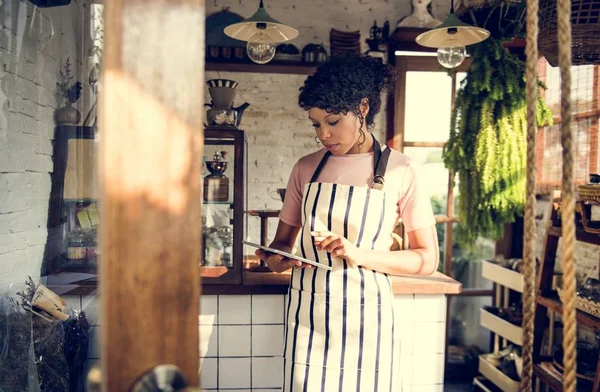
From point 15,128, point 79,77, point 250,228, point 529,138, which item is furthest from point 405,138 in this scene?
point 529,138

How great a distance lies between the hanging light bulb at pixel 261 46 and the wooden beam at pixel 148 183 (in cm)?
271

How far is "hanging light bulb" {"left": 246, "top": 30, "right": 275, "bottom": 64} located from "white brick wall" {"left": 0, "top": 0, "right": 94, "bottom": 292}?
3.97ft

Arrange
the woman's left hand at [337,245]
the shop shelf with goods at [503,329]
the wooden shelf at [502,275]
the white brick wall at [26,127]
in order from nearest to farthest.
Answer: the woman's left hand at [337,245]
the white brick wall at [26,127]
the shop shelf with goods at [503,329]
the wooden shelf at [502,275]

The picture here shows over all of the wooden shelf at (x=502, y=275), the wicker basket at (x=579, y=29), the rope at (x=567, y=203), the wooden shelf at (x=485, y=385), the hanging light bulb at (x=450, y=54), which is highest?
the hanging light bulb at (x=450, y=54)

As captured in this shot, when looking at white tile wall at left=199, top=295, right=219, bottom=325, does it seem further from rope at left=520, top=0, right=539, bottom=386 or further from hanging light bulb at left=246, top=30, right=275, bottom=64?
rope at left=520, top=0, right=539, bottom=386

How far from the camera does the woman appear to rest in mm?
1882

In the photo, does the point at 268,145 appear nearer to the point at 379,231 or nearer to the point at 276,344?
the point at 276,344

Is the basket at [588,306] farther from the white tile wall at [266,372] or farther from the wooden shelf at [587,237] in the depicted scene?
the white tile wall at [266,372]

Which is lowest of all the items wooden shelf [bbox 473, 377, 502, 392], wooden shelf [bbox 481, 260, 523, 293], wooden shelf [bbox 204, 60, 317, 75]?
wooden shelf [bbox 473, 377, 502, 392]

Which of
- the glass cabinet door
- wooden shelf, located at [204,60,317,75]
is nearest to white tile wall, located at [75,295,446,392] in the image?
the glass cabinet door

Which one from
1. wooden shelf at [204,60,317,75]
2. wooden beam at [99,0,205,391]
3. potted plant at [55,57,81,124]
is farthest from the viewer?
wooden shelf at [204,60,317,75]

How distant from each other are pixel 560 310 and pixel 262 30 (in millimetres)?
2502

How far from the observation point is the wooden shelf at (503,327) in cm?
367

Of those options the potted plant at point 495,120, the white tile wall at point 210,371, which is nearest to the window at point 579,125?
the potted plant at point 495,120
